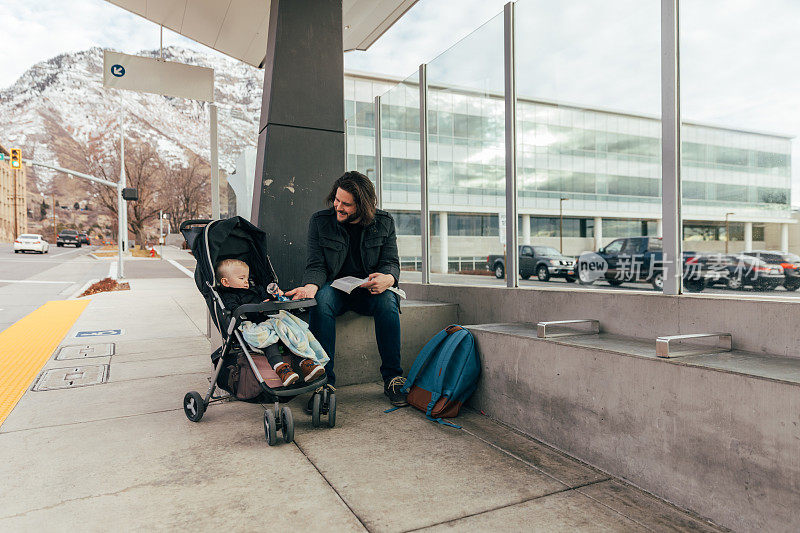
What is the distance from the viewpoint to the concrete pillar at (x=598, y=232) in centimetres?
340

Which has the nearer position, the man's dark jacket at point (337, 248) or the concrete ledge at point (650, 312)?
the concrete ledge at point (650, 312)

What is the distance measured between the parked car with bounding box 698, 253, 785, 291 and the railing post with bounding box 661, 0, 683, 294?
173mm

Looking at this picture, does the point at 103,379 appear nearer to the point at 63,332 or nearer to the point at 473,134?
the point at 63,332

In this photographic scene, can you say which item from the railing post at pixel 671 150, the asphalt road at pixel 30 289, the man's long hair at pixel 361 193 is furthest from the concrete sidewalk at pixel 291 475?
the asphalt road at pixel 30 289

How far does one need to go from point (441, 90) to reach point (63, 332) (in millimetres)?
6514

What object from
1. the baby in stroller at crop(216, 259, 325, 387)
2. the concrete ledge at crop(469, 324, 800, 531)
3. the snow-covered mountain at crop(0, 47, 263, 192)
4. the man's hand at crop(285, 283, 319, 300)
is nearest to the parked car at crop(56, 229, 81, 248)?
the snow-covered mountain at crop(0, 47, 263, 192)

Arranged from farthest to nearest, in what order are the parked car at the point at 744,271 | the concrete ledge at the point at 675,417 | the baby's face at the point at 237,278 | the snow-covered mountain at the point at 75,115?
the snow-covered mountain at the point at 75,115, the baby's face at the point at 237,278, the parked car at the point at 744,271, the concrete ledge at the point at 675,417

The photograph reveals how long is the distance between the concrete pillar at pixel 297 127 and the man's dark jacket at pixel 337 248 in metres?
0.68

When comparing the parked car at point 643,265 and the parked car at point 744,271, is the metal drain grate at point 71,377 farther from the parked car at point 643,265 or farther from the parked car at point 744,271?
the parked car at point 744,271

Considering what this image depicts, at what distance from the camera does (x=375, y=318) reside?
3746 millimetres

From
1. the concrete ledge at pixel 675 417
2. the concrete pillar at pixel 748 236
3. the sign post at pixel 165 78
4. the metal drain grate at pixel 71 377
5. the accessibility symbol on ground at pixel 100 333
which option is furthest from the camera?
the sign post at pixel 165 78

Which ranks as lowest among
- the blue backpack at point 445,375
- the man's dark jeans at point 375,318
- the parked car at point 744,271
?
the blue backpack at point 445,375

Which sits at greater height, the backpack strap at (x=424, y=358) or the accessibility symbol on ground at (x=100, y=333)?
the backpack strap at (x=424, y=358)

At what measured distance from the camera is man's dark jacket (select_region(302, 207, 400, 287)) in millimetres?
3812
